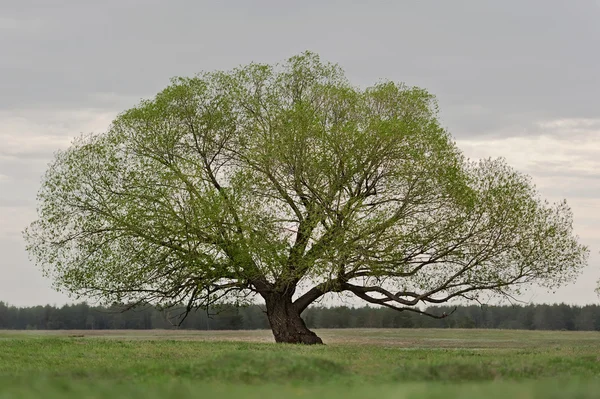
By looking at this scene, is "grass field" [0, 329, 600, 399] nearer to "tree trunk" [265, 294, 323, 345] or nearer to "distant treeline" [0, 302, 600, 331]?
"tree trunk" [265, 294, 323, 345]

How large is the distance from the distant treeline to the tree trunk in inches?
772

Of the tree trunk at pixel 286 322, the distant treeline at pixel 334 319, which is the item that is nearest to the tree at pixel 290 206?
the tree trunk at pixel 286 322

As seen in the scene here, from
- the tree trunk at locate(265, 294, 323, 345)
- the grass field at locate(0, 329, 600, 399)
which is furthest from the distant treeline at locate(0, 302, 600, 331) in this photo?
the grass field at locate(0, 329, 600, 399)

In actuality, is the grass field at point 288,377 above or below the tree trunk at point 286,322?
below

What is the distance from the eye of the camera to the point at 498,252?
36312 mm

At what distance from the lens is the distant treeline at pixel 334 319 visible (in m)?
59.2

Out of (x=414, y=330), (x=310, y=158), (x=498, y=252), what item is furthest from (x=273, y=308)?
(x=414, y=330)

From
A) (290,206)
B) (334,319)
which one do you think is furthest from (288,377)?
(334,319)

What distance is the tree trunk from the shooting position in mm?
38156

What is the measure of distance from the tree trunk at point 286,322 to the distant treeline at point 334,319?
19.6 metres

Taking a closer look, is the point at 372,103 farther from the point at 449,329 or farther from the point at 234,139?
the point at 449,329

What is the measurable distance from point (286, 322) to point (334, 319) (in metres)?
21.9

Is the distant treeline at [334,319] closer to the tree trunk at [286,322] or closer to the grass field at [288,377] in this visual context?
the tree trunk at [286,322]

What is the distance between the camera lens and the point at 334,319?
59719 mm
